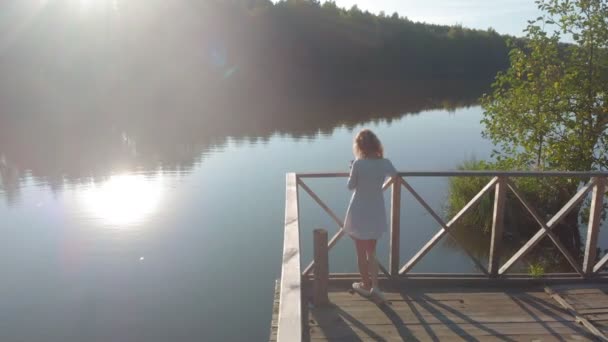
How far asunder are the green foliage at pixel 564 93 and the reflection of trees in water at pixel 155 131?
42.3ft

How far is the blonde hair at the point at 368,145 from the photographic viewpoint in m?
4.11

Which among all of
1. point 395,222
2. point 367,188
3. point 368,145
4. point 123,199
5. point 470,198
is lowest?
point 123,199

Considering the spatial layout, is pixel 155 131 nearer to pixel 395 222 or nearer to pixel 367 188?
pixel 395 222

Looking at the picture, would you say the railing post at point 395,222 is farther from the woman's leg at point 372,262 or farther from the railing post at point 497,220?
the railing post at point 497,220

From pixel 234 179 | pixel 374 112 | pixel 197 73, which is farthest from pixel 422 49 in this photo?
pixel 234 179

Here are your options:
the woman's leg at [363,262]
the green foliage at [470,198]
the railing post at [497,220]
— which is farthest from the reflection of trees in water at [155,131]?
the railing post at [497,220]

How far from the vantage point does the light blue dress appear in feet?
13.4

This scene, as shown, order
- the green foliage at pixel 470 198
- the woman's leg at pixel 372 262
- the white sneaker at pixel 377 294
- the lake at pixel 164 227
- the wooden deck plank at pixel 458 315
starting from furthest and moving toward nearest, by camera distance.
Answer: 1. the green foliage at pixel 470 198
2. the lake at pixel 164 227
3. the white sneaker at pixel 377 294
4. the woman's leg at pixel 372 262
5. the wooden deck plank at pixel 458 315

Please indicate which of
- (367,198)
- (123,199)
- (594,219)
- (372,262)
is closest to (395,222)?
(372,262)

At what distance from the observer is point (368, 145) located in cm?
411

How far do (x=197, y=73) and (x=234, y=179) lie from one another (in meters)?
39.4

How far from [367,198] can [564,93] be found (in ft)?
21.8

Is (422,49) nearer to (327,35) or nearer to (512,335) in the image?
(327,35)

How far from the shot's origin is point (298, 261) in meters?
2.55
